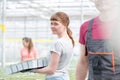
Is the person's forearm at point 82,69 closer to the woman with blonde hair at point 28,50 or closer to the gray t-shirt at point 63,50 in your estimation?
the gray t-shirt at point 63,50

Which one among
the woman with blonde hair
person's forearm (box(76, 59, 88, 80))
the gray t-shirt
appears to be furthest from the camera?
the woman with blonde hair

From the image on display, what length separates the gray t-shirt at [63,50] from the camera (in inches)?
109

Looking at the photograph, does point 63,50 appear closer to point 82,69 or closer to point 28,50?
point 82,69

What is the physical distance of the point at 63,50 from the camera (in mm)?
2852

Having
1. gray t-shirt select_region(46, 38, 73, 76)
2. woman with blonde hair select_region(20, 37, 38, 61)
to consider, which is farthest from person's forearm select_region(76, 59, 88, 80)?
woman with blonde hair select_region(20, 37, 38, 61)

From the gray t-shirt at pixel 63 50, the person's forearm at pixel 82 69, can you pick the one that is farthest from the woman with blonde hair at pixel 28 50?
the person's forearm at pixel 82 69

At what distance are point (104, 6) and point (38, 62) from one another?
28.5 inches

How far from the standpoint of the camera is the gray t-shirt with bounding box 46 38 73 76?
2.77m

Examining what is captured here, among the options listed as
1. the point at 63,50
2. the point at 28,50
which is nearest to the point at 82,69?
the point at 63,50

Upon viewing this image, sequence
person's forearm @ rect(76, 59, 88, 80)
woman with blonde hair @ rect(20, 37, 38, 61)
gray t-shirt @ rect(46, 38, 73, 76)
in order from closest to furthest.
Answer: person's forearm @ rect(76, 59, 88, 80) < gray t-shirt @ rect(46, 38, 73, 76) < woman with blonde hair @ rect(20, 37, 38, 61)

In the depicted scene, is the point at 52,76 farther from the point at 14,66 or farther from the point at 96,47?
the point at 96,47

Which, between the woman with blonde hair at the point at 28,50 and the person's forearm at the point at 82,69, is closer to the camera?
the person's forearm at the point at 82,69

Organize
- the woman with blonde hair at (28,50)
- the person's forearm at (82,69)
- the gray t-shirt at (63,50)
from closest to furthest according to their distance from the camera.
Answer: the person's forearm at (82,69), the gray t-shirt at (63,50), the woman with blonde hair at (28,50)

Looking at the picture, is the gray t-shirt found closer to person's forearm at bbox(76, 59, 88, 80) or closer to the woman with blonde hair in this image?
person's forearm at bbox(76, 59, 88, 80)
